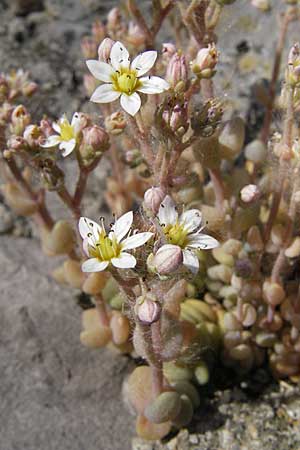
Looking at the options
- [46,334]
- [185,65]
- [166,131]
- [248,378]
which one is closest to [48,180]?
[166,131]

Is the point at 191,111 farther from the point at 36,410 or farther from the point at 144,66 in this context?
the point at 36,410

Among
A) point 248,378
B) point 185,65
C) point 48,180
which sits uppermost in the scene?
point 185,65

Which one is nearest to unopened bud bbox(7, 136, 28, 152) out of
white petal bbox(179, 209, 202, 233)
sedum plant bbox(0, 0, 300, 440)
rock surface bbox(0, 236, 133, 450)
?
sedum plant bbox(0, 0, 300, 440)

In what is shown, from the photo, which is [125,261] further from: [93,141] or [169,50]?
[169,50]

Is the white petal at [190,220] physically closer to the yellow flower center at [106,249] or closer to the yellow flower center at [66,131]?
the yellow flower center at [106,249]

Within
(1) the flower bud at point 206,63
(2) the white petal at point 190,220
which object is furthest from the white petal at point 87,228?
(1) the flower bud at point 206,63

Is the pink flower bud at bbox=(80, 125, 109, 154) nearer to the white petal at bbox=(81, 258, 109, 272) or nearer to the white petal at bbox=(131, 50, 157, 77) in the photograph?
the white petal at bbox=(131, 50, 157, 77)
